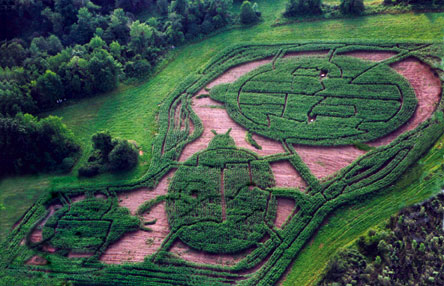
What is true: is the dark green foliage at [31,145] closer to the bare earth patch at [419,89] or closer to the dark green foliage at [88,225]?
the dark green foliage at [88,225]

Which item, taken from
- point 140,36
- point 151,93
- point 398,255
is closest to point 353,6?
point 140,36

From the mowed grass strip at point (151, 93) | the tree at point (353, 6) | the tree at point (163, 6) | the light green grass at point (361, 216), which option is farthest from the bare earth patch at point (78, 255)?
the tree at point (353, 6)

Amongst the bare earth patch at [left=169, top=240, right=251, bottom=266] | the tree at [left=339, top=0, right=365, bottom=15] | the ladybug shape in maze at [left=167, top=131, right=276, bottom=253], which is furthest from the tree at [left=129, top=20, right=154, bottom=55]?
the bare earth patch at [left=169, top=240, right=251, bottom=266]

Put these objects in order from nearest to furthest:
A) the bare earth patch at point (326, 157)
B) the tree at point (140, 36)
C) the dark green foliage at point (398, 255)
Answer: the dark green foliage at point (398, 255), the bare earth patch at point (326, 157), the tree at point (140, 36)

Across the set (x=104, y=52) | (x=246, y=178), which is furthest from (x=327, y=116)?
(x=104, y=52)

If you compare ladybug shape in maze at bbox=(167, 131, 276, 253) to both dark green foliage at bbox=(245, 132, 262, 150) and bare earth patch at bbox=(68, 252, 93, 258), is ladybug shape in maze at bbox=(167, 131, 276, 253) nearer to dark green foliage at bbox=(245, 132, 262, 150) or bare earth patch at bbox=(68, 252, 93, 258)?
dark green foliage at bbox=(245, 132, 262, 150)
